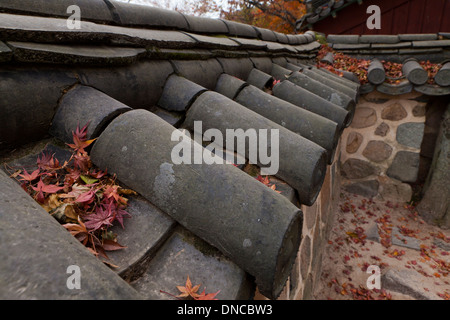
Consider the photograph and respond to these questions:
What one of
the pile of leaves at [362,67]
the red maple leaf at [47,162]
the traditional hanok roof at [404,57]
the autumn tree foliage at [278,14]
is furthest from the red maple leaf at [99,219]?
the autumn tree foliage at [278,14]

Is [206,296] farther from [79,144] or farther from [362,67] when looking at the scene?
[362,67]

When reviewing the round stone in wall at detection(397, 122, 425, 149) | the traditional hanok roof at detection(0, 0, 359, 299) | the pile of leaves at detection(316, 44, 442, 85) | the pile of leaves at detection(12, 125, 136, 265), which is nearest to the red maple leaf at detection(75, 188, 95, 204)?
the pile of leaves at detection(12, 125, 136, 265)

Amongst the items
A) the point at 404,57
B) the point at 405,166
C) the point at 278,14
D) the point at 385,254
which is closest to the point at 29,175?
the point at 385,254

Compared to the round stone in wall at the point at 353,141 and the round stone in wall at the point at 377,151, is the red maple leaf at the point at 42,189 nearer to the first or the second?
the round stone in wall at the point at 353,141

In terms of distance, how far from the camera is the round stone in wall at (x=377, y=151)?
571 centimetres

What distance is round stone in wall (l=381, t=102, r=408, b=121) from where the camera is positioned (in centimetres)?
539

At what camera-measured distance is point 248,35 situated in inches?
123

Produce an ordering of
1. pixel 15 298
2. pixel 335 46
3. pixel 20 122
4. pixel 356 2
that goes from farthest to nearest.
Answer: pixel 356 2
pixel 335 46
pixel 20 122
pixel 15 298

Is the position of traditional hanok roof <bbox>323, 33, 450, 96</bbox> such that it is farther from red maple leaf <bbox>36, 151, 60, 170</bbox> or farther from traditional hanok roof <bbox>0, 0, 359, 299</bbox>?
red maple leaf <bbox>36, 151, 60, 170</bbox>

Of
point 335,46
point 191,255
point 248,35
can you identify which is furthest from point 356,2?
point 191,255

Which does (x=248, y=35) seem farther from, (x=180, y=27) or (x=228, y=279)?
(x=228, y=279)

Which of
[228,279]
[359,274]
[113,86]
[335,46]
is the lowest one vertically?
[359,274]

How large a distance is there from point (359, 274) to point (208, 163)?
162 inches

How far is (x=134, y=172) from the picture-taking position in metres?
1.04
